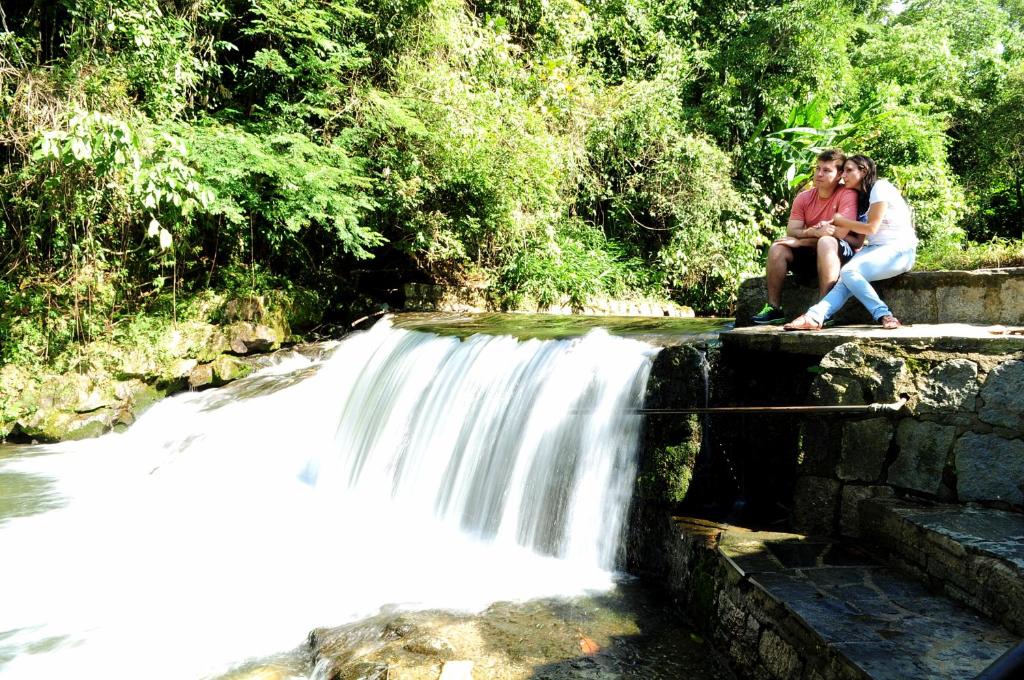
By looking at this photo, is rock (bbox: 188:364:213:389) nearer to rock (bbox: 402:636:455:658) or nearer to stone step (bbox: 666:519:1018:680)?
rock (bbox: 402:636:455:658)

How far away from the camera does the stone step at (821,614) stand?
7.98 ft

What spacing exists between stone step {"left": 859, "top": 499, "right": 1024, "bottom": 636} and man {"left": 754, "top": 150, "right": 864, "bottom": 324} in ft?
5.93

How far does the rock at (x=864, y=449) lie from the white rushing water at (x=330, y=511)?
1346mm

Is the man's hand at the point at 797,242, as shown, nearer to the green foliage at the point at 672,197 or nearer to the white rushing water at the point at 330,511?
the white rushing water at the point at 330,511

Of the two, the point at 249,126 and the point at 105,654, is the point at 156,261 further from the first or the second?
the point at 105,654

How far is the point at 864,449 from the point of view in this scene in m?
3.58

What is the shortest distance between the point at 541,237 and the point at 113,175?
579cm

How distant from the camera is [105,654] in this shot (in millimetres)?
3795

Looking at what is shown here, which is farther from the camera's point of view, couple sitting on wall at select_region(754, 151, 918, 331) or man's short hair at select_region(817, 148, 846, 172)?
man's short hair at select_region(817, 148, 846, 172)

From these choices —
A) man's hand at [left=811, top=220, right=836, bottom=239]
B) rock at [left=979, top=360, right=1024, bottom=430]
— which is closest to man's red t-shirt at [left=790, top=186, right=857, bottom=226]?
man's hand at [left=811, top=220, right=836, bottom=239]

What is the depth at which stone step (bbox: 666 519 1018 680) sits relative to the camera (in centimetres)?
243

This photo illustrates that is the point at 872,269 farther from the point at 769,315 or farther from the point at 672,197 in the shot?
the point at 672,197

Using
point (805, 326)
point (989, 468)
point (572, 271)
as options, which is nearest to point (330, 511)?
point (805, 326)

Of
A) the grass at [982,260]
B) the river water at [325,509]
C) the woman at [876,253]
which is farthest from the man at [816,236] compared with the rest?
the grass at [982,260]
